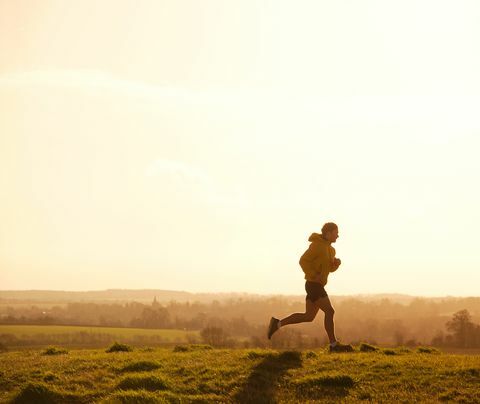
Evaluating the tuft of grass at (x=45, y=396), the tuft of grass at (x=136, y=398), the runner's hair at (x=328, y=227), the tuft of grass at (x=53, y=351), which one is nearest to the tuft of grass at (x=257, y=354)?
the tuft of grass at (x=136, y=398)

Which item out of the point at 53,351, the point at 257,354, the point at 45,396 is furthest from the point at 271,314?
the point at 45,396

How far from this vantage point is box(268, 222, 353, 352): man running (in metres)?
13.2

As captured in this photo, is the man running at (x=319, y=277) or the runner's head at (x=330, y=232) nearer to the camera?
the man running at (x=319, y=277)

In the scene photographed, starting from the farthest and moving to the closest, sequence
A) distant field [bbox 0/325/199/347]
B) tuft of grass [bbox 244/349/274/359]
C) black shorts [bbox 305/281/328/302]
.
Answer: distant field [bbox 0/325/199/347] < black shorts [bbox 305/281/328/302] < tuft of grass [bbox 244/349/274/359]

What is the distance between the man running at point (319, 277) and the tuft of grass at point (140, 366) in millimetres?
3252

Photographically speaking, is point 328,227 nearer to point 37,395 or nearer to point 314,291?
point 314,291

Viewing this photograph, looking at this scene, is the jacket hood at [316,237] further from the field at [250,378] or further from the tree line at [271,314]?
the tree line at [271,314]

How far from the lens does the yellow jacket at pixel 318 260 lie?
13.3m

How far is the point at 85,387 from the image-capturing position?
402 inches

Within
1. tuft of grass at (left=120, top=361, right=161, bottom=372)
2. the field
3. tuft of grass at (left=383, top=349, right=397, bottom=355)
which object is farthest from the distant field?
tuft of grass at (left=120, top=361, right=161, bottom=372)

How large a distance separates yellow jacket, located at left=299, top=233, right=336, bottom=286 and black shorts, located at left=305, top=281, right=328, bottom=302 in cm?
10

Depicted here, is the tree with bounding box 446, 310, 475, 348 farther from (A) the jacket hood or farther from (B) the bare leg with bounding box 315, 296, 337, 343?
(A) the jacket hood

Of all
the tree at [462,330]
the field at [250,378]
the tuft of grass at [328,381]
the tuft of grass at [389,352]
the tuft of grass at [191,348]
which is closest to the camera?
the field at [250,378]

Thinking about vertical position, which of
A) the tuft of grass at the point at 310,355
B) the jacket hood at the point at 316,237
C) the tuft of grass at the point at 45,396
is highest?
the jacket hood at the point at 316,237
